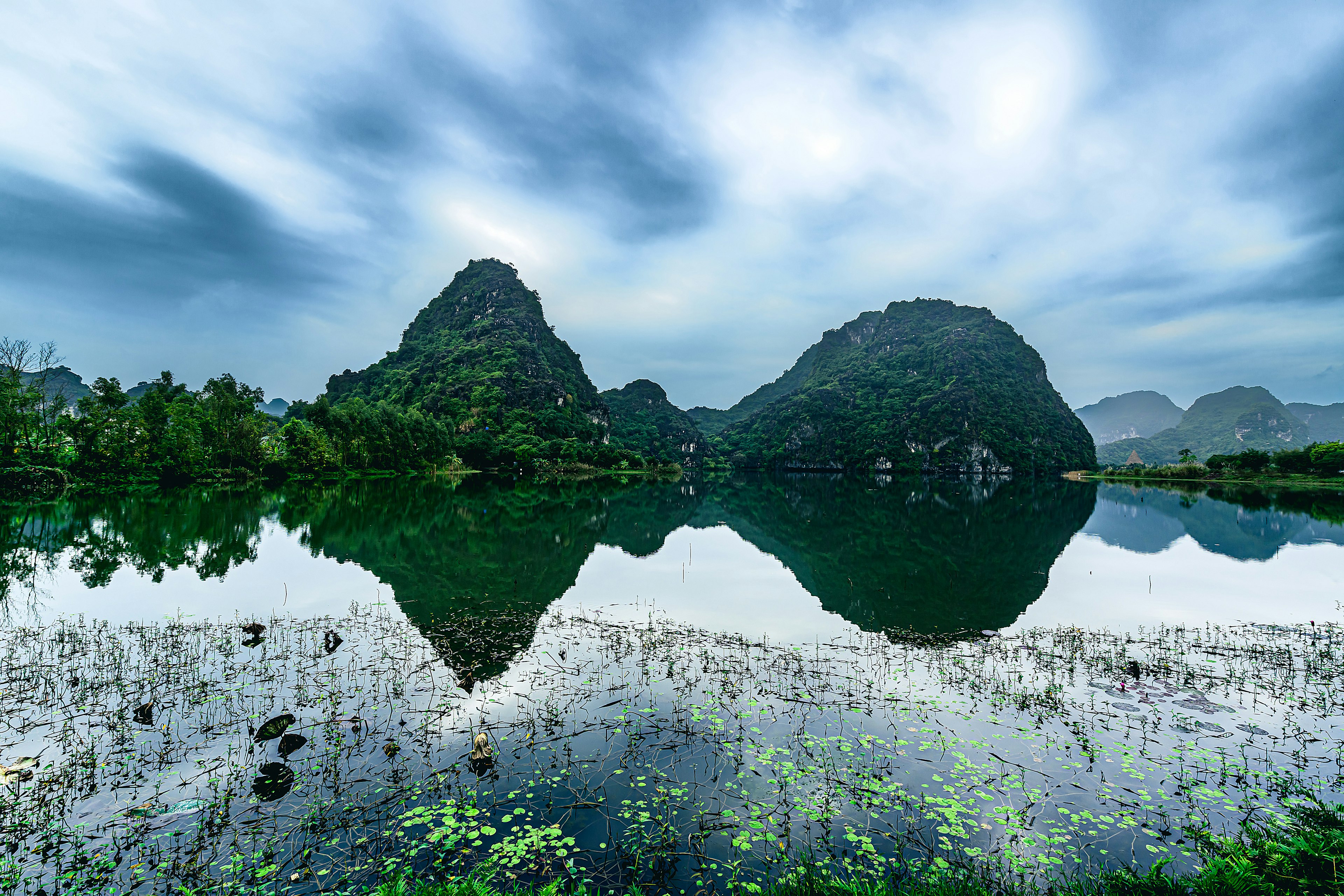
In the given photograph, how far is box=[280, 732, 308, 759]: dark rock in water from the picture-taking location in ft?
19.6

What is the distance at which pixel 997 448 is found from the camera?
14362 cm

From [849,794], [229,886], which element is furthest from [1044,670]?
[229,886]

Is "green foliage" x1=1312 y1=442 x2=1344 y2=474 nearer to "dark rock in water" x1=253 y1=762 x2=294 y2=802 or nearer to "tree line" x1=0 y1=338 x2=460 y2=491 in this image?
"dark rock in water" x1=253 y1=762 x2=294 y2=802

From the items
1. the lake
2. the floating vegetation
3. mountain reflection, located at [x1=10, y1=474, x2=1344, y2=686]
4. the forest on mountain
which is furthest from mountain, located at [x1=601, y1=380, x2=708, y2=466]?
the floating vegetation

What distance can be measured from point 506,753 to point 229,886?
2.58 m

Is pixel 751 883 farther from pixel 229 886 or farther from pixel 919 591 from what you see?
pixel 919 591

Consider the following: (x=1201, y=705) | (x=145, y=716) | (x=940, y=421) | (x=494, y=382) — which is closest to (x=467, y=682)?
(x=145, y=716)

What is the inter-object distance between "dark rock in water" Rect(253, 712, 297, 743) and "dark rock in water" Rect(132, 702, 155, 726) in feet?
4.16

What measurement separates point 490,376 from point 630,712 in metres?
124

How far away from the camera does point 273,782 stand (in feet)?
17.8

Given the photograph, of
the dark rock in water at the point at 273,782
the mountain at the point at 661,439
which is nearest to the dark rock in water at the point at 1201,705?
the dark rock in water at the point at 273,782

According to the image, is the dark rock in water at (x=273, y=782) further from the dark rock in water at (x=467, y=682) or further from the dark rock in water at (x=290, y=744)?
the dark rock in water at (x=467, y=682)

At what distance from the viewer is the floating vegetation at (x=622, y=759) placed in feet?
14.9

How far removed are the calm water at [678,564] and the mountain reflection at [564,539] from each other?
14 cm
